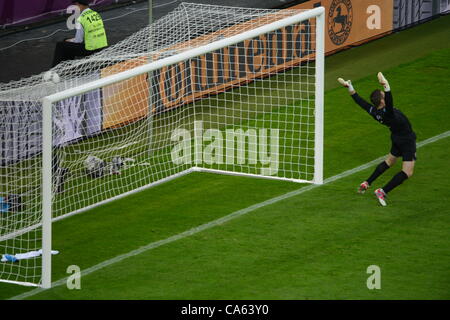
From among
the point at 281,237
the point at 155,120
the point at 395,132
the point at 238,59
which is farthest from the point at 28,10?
the point at 281,237

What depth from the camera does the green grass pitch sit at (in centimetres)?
1126

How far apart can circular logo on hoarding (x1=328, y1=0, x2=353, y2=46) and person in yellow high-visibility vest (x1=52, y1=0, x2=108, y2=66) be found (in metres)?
5.82

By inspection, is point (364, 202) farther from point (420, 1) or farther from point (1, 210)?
point (420, 1)

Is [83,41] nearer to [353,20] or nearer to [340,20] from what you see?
[340,20]

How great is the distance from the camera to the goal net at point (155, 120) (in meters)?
13.0

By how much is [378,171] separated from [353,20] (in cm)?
748

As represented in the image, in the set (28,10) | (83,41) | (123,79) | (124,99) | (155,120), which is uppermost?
(123,79)

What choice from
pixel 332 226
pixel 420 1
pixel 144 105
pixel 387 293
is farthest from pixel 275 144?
pixel 420 1

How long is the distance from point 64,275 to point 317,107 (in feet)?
14.0

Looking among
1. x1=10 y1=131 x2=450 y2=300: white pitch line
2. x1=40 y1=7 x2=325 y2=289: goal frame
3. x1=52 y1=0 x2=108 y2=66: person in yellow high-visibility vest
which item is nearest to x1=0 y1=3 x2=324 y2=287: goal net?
x1=40 y1=7 x2=325 y2=289: goal frame

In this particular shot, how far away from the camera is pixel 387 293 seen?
36.1 ft

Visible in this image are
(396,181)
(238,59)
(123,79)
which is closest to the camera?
(123,79)

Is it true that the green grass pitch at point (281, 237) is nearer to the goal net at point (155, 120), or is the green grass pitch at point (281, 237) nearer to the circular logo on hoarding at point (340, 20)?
the goal net at point (155, 120)

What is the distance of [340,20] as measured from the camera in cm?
2052
